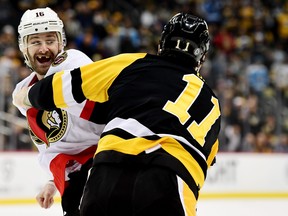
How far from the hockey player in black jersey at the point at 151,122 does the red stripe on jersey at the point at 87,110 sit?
16 centimetres

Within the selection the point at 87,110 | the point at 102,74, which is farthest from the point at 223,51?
the point at 102,74

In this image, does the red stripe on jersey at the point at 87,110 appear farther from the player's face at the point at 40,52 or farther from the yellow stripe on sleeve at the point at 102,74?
the player's face at the point at 40,52

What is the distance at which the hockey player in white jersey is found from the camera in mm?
3164

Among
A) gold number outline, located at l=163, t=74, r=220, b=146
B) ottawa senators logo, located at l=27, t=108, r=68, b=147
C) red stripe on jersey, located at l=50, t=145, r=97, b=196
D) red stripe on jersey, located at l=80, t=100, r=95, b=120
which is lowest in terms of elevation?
red stripe on jersey, located at l=50, t=145, r=97, b=196

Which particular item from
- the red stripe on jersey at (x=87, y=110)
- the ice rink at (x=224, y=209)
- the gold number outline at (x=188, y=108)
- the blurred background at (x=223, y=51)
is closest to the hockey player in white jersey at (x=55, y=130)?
the red stripe on jersey at (x=87, y=110)

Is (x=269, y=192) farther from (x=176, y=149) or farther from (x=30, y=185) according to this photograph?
(x=176, y=149)

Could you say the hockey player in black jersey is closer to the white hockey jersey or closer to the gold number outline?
the gold number outline

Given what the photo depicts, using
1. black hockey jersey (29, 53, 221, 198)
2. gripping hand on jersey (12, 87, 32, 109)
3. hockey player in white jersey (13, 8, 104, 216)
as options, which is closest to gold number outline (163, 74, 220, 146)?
black hockey jersey (29, 53, 221, 198)

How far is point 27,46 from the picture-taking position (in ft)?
10.7

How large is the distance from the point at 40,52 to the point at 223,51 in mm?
9251

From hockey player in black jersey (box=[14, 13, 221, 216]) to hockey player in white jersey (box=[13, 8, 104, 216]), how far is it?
62cm

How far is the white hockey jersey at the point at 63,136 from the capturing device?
122 inches

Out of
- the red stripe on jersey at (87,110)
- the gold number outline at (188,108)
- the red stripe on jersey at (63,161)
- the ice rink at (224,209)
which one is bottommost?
the ice rink at (224,209)

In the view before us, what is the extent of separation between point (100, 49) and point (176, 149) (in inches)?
311
